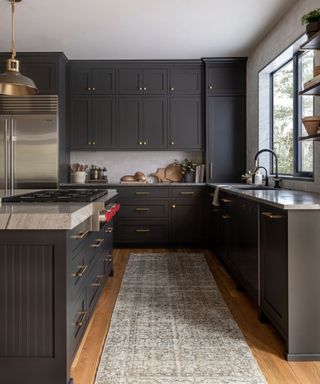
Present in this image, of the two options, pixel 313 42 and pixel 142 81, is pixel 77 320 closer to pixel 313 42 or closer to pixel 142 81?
pixel 313 42

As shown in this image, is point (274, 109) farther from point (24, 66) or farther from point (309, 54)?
point (24, 66)

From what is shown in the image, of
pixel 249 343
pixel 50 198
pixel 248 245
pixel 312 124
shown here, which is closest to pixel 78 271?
pixel 50 198

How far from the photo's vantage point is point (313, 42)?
2613 mm

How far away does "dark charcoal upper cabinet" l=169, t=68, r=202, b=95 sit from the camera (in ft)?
18.1

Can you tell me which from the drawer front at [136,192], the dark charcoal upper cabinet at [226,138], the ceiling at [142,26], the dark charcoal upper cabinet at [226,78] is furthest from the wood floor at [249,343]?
the dark charcoal upper cabinet at [226,78]

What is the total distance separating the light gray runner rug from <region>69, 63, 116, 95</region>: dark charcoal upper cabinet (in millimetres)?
2956

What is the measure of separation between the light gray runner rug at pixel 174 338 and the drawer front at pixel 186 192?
1670 mm

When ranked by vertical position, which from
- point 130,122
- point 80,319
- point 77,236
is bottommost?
point 80,319

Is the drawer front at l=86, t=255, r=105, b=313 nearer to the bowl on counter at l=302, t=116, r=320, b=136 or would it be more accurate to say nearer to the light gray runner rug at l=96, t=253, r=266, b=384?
the light gray runner rug at l=96, t=253, r=266, b=384

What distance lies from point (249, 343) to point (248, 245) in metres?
0.86

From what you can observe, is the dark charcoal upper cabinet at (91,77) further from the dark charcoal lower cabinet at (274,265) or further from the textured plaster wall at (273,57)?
the dark charcoal lower cabinet at (274,265)

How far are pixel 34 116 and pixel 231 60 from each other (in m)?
2.79

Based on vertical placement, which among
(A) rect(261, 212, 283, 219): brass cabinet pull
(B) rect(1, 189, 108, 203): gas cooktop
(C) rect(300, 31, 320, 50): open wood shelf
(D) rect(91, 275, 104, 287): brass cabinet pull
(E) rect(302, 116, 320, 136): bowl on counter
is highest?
(C) rect(300, 31, 320, 50): open wood shelf

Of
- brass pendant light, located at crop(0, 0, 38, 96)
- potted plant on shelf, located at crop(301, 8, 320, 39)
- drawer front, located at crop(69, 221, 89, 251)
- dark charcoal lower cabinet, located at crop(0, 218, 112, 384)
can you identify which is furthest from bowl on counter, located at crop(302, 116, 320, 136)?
brass pendant light, located at crop(0, 0, 38, 96)
